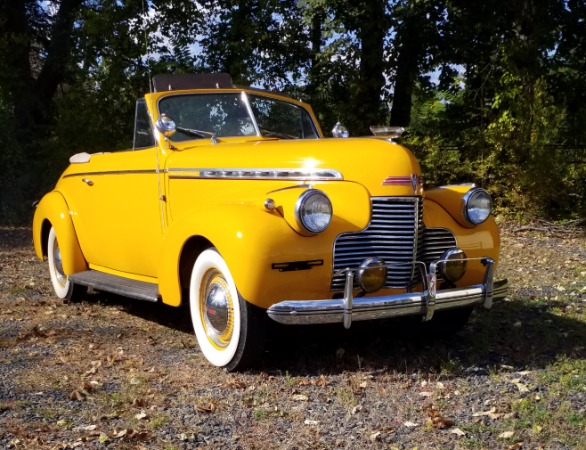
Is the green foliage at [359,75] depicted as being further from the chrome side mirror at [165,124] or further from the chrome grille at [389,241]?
the chrome grille at [389,241]

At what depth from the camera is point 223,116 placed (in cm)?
599

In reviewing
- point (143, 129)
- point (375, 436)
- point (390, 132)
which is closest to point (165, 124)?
point (143, 129)

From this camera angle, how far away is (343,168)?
468 centimetres

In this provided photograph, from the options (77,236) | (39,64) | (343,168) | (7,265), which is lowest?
(7,265)

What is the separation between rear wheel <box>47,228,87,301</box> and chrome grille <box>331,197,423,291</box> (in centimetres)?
357

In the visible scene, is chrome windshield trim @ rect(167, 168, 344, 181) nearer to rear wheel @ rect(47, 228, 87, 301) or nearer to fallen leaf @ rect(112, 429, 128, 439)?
fallen leaf @ rect(112, 429, 128, 439)

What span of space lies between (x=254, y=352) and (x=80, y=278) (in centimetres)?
266

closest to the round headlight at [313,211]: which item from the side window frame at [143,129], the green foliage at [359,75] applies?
the side window frame at [143,129]

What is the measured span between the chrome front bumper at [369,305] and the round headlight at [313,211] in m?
0.33

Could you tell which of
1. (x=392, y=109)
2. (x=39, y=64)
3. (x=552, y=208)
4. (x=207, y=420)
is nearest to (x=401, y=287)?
(x=207, y=420)

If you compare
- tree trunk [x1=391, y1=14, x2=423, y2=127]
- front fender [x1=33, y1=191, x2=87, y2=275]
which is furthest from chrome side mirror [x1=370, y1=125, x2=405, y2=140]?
tree trunk [x1=391, y1=14, x2=423, y2=127]

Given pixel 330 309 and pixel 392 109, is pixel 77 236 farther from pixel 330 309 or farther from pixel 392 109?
pixel 392 109

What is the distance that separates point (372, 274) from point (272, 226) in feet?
2.28

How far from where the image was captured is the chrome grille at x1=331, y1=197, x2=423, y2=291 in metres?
4.47
